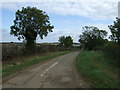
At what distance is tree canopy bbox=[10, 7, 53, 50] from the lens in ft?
112

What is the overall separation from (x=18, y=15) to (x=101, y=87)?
2739 cm

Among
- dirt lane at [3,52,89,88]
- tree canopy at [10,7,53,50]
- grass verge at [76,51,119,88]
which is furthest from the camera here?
tree canopy at [10,7,53,50]

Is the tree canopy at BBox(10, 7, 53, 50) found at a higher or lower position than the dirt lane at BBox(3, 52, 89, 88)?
higher

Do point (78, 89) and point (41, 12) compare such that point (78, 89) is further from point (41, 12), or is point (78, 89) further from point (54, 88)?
point (41, 12)

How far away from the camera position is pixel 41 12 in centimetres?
3625

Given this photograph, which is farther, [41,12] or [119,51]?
[41,12]

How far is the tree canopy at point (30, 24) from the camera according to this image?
1344 inches

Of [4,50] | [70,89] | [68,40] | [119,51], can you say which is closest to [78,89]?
[70,89]

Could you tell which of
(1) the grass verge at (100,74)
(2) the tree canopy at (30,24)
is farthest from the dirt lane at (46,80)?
(2) the tree canopy at (30,24)

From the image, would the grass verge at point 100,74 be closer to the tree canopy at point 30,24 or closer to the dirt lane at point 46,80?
the dirt lane at point 46,80

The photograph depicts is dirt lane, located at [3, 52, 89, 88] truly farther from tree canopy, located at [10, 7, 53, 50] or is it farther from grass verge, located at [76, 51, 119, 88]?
tree canopy, located at [10, 7, 53, 50]

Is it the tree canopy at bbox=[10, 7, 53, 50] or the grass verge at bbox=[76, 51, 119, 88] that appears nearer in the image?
the grass verge at bbox=[76, 51, 119, 88]

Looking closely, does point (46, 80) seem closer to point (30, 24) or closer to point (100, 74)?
point (100, 74)

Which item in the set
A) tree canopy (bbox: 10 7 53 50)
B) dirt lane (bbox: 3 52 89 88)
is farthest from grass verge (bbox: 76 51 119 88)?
tree canopy (bbox: 10 7 53 50)
